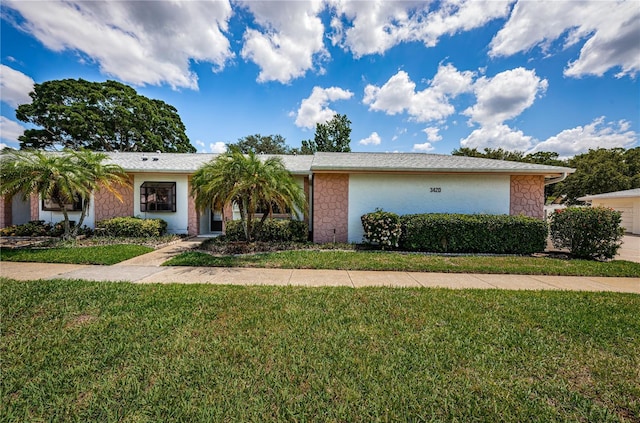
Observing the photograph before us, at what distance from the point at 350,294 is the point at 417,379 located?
2231mm

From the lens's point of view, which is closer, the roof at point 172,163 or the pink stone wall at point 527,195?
the pink stone wall at point 527,195

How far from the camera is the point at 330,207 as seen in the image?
9.91m

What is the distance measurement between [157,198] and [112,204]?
7.14 feet

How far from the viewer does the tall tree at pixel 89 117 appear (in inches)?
912

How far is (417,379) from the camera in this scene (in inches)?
93.3

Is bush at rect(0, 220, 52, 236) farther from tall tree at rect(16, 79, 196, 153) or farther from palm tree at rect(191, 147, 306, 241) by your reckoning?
tall tree at rect(16, 79, 196, 153)

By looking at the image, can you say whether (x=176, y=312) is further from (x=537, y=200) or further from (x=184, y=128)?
(x=184, y=128)

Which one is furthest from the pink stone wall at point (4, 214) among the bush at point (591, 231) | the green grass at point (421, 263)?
the bush at point (591, 231)

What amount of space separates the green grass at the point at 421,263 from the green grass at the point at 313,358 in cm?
206

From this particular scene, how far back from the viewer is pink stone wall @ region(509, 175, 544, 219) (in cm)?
965

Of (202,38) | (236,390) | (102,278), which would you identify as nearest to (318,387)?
(236,390)

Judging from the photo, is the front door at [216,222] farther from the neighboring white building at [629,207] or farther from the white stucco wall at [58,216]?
the neighboring white building at [629,207]

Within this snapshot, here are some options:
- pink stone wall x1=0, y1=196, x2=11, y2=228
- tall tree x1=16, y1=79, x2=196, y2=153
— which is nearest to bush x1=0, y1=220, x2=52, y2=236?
pink stone wall x1=0, y1=196, x2=11, y2=228

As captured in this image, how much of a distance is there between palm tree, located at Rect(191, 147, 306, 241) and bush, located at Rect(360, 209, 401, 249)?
2.72 metres
